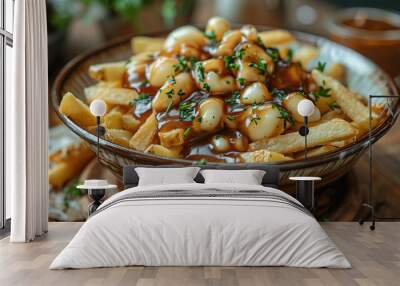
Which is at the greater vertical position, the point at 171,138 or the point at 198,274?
the point at 171,138

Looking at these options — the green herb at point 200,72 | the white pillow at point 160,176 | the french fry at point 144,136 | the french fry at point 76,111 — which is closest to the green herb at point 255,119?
the green herb at point 200,72

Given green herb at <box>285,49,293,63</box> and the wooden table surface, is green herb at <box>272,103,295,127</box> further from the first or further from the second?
the wooden table surface

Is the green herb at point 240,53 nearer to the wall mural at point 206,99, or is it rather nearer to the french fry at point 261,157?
the wall mural at point 206,99

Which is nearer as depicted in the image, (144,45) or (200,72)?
(200,72)

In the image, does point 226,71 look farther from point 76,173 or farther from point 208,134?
point 76,173

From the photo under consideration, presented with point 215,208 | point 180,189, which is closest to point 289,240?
point 215,208

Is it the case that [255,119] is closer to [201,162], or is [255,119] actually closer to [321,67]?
[201,162]

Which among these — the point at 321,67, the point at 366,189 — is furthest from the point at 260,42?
the point at 366,189
